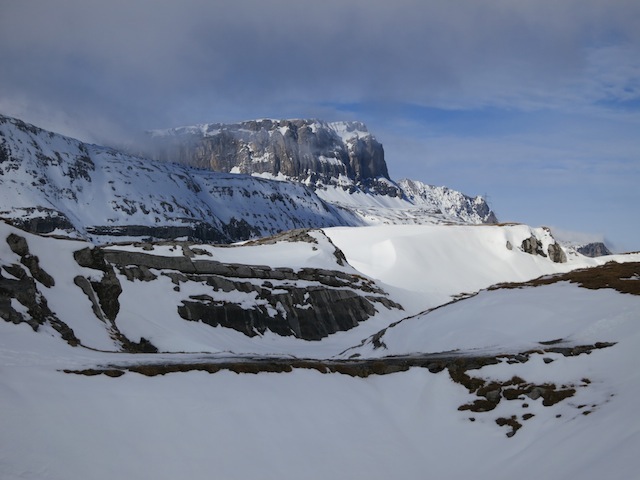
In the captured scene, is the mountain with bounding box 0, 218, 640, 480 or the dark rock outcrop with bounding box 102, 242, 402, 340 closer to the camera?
the mountain with bounding box 0, 218, 640, 480

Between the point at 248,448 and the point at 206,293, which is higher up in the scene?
the point at 206,293

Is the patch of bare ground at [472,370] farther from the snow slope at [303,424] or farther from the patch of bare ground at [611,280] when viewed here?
the patch of bare ground at [611,280]

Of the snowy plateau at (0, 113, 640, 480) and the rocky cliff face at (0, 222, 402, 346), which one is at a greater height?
the rocky cliff face at (0, 222, 402, 346)

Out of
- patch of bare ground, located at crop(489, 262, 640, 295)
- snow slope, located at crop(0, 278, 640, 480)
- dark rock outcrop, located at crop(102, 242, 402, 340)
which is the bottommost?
snow slope, located at crop(0, 278, 640, 480)

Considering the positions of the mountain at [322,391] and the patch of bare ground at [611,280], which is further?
the patch of bare ground at [611,280]

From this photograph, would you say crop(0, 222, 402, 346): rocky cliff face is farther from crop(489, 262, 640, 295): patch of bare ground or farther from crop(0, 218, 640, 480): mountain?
crop(489, 262, 640, 295): patch of bare ground

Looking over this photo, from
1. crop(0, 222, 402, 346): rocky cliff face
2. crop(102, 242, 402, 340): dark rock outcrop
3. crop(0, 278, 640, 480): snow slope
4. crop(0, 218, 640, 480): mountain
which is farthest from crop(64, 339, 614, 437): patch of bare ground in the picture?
crop(102, 242, 402, 340): dark rock outcrop

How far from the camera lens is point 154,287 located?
65312mm

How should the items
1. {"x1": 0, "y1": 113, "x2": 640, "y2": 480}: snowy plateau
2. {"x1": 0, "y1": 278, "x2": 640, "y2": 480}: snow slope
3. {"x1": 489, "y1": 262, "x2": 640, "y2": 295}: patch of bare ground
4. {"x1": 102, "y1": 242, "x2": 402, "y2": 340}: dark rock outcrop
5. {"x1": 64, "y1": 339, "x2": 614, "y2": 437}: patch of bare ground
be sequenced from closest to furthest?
{"x1": 0, "y1": 278, "x2": 640, "y2": 480}: snow slope < {"x1": 0, "y1": 113, "x2": 640, "y2": 480}: snowy plateau < {"x1": 64, "y1": 339, "x2": 614, "y2": 437}: patch of bare ground < {"x1": 489, "y1": 262, "x2": 640, "y2": 295}: patch of bare ground < {"x1": 102, "y1": 242, "x2": 402, "y2": 340}: dark rock outcrop

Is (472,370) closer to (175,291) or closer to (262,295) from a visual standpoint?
(175,291)

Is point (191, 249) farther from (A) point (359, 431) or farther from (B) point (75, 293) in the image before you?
(A) point (359, 431)

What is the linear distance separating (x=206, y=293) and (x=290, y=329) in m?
11.1

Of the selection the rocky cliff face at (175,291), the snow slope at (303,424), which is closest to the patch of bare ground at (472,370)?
the snow slope at (303,424)

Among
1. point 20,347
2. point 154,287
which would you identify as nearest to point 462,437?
point 20,347
